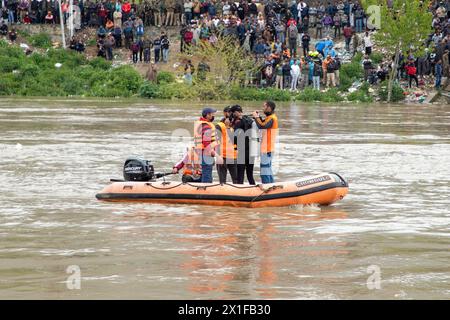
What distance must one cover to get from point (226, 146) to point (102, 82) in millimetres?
35064

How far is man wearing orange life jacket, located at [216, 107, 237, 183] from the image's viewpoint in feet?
63.1

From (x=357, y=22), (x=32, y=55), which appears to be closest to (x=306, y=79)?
(x=357, y=22)

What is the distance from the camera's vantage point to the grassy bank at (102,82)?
49.9 m

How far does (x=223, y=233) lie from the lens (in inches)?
647

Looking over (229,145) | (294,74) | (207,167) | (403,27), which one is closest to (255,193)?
A: (207,167)

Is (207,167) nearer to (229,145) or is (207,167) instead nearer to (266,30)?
(229,145)

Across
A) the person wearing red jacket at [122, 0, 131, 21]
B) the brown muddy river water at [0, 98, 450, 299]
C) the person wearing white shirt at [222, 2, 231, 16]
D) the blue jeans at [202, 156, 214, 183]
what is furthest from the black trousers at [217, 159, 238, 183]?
the person wearing red jacket at [122, 0, 131, 21]

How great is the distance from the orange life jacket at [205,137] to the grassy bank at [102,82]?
3020cm

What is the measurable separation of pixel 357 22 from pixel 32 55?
15.4 metres

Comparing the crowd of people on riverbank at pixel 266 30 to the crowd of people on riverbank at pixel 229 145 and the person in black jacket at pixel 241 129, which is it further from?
the person in black jacket at pixel 241 129

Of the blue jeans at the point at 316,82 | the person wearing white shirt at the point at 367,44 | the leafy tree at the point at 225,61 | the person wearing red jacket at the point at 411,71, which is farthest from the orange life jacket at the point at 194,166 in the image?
the person wearing white shirt at the point at 367,44

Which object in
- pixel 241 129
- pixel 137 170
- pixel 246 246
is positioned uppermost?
pixel 241 129

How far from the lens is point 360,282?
43.2ft

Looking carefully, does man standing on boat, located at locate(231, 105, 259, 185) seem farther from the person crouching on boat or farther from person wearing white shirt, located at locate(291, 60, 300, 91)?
person wearing white shirt, located at locate(291, 60, 300, 91)
